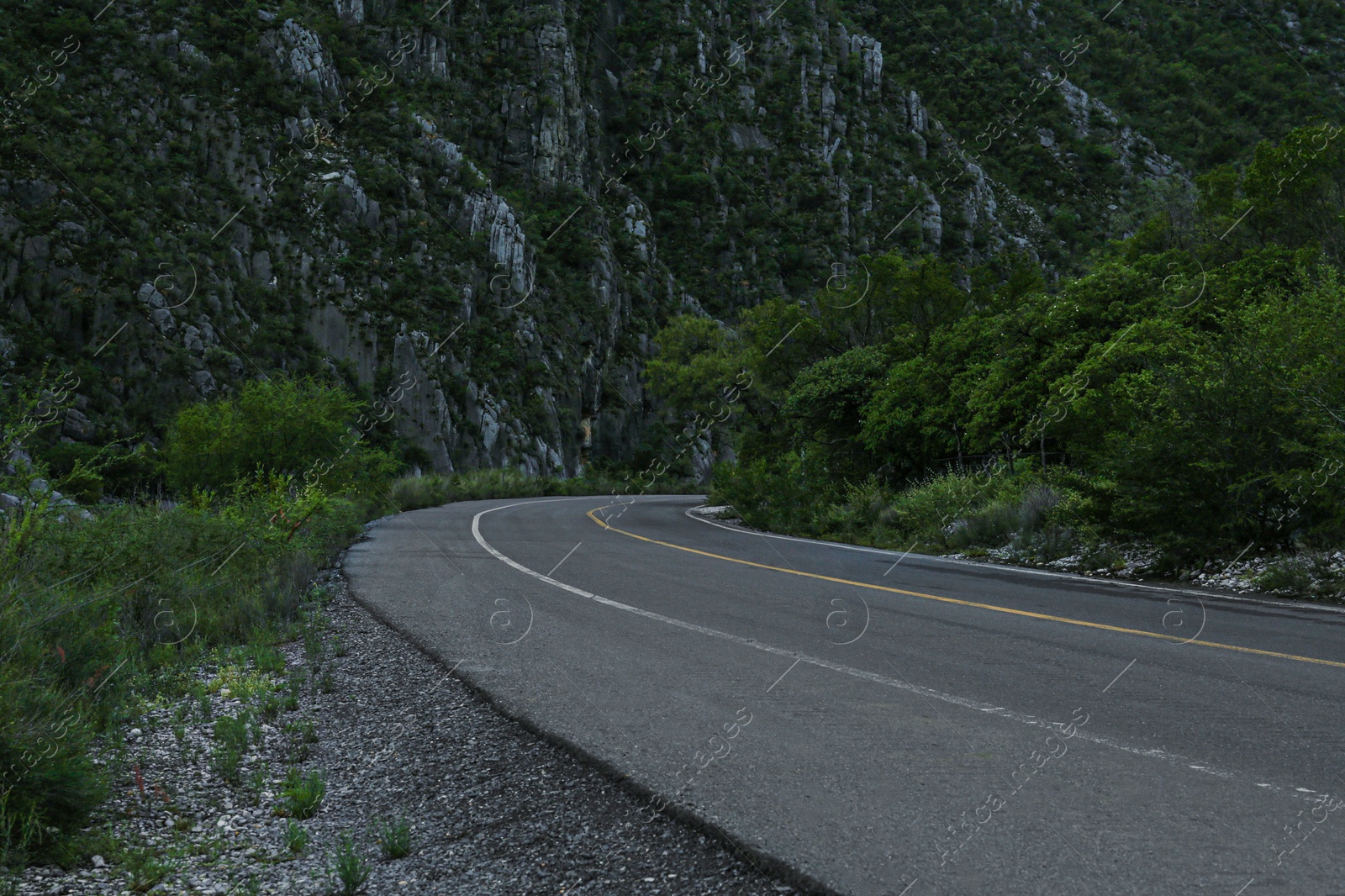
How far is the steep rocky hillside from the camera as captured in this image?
177 feet

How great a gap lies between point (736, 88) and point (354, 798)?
111m

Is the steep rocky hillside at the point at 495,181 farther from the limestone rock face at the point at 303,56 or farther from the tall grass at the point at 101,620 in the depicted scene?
the tall grass at the point at 101,620

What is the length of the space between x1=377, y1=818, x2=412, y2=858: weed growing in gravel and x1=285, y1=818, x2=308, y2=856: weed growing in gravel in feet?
0.97

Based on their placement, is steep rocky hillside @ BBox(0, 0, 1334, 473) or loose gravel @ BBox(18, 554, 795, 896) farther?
steep rocky hillside @ BBox(0, 0, 1334, 473)

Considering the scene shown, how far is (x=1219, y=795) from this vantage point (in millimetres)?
3627

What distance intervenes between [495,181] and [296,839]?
8709cm

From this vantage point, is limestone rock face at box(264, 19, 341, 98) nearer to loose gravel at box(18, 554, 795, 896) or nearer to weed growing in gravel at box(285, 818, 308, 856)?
loose gravel at box(18, 554, 795, 896)

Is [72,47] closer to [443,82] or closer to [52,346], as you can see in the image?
[52,346]

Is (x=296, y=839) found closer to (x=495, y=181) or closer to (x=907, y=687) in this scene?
(x=907, y=687)

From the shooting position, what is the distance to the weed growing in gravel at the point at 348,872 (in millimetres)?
3141

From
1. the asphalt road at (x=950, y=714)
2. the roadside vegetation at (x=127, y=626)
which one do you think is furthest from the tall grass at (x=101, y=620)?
the asphalt road at (x=950, y=714)

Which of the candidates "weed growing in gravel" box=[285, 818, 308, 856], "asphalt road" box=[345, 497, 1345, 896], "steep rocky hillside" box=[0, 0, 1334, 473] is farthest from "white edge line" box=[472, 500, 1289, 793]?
"steep rocky hillside" box=[0, 0, 1334, 473]

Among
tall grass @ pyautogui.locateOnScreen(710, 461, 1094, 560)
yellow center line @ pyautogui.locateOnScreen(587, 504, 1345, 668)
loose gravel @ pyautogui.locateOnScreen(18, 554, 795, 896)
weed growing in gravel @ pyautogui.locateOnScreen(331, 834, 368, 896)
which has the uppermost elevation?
weed growing in gravel @ pyautogui.locateOnScreen(331, 834, 368, 896)

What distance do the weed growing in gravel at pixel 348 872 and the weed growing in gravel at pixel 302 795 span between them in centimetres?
71
